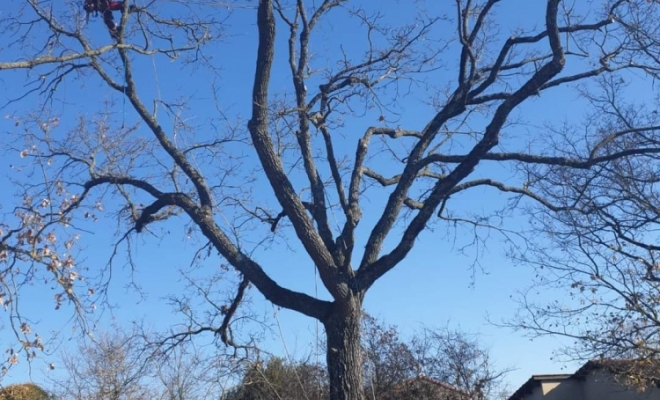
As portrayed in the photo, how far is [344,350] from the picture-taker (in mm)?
9516

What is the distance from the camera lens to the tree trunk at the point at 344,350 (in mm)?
9422

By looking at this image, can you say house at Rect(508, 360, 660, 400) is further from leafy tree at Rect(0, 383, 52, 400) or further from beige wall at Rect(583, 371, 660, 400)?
leafy tree at Rect(0, 383, 52, 400)

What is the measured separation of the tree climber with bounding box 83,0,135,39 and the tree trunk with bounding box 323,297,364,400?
4.78 meters

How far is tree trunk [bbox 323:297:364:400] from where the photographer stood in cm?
942

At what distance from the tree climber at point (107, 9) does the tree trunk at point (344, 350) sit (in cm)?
478

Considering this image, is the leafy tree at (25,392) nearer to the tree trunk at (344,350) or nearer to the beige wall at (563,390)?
the tree trunk at (344,350)

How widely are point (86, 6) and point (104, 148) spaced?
1.90 m

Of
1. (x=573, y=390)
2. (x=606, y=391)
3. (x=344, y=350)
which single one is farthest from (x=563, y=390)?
(x=344, y=350)

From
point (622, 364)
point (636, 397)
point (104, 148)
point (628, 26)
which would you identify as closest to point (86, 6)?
point (104, 148)

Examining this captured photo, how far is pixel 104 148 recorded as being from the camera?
11.3 metres

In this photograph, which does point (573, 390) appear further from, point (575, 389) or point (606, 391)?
point (606, 391)

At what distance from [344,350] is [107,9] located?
5582 mm

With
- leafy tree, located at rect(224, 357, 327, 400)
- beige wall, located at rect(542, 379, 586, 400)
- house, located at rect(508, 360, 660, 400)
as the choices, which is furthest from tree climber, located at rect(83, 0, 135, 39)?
beige wall, located at rect(542, 379, 586, 400)

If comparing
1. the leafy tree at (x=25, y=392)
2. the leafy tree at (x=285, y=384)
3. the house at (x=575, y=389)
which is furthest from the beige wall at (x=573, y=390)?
the leafy tree at (x=25, y=392)
